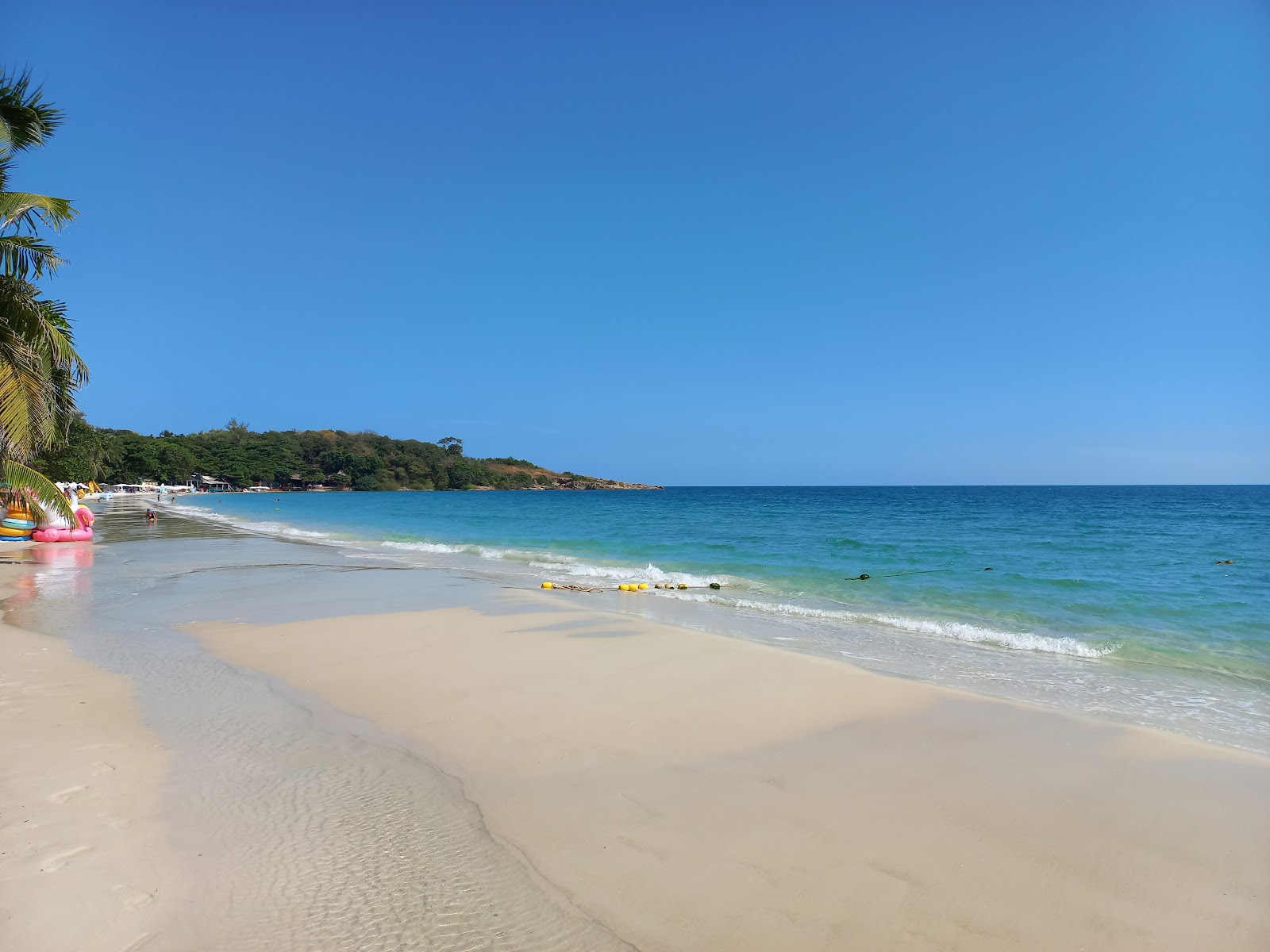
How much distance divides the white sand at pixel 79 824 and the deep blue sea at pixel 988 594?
7.76m

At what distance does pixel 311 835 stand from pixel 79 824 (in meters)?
1.39

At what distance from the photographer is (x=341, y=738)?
5.62 metres

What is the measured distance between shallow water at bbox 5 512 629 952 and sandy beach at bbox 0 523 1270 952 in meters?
0.02

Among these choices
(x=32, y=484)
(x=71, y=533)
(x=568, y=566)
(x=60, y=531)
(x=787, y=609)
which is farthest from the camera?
(x=71, y=533)

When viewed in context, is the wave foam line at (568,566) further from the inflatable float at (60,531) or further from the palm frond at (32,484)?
the palm frond at (32,484)

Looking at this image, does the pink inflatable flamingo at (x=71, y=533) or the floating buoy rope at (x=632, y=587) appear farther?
the pink inflatable flamingo at (x=71, y=533)

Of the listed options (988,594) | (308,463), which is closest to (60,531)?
(988,594)

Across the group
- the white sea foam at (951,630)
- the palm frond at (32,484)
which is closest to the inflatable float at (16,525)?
the palm frond at (32,484)

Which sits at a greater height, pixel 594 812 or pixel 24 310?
pixel 24 310

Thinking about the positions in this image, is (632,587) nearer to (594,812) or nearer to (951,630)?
(951,630)

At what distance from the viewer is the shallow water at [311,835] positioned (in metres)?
3.10

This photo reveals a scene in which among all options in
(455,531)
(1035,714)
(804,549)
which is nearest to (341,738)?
(1035,714)

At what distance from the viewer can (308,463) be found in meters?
143

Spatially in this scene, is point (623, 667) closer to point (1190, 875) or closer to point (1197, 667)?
point (1190, 875)
